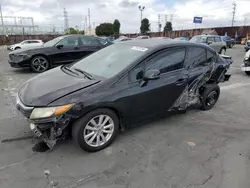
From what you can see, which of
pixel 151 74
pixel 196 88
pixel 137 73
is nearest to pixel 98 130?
pixel 137 73

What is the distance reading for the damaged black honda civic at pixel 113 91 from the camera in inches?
101

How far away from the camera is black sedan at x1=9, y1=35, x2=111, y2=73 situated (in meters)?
7.52

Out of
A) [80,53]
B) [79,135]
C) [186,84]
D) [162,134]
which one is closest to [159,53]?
[186,84]

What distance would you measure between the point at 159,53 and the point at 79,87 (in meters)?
1.42

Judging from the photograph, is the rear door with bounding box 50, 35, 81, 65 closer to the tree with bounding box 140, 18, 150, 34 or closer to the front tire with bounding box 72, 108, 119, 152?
the front tire with bounding box 72, 108, 119, 152

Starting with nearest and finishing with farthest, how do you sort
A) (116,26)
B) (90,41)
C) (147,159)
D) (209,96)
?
(147,159) → (209,96) → (90,41) → (116,26)

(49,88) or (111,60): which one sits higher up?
(111,60)

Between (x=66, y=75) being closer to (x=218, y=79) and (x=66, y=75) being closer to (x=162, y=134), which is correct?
(x=162, y=134)

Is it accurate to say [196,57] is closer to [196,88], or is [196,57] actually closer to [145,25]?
[196,88]

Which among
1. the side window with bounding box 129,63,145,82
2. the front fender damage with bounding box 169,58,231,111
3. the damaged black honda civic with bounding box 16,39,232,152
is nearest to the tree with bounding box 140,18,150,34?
the front fender damage with bounding box 169,58,231,111

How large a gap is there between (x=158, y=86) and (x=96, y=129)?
1.17m

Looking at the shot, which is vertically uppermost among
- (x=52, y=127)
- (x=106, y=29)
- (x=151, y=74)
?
(x=106, y=29)

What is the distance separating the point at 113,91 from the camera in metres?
2.80

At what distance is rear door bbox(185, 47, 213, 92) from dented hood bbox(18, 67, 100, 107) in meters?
1.80
